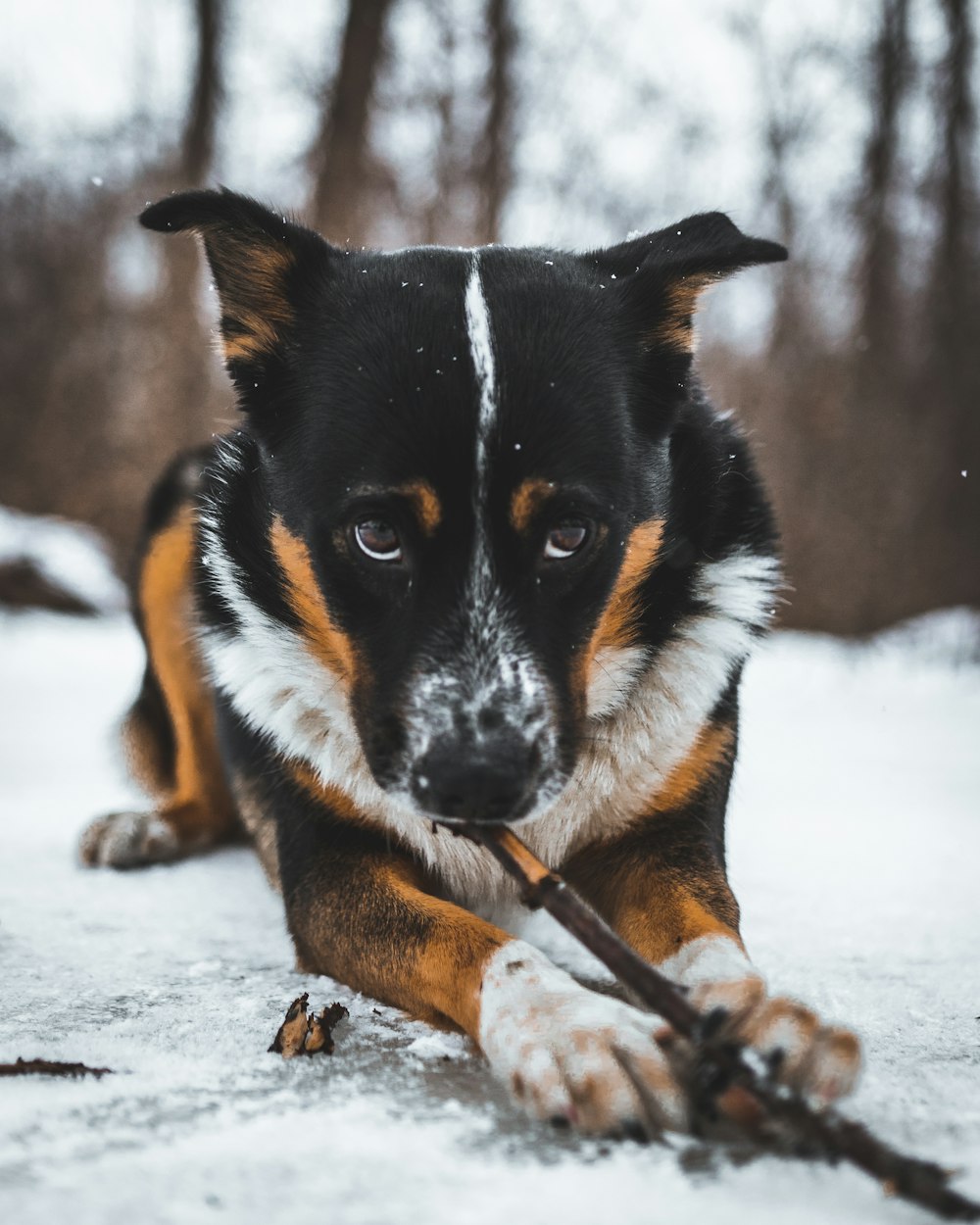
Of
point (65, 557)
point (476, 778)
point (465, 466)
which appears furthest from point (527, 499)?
point (65, 557)

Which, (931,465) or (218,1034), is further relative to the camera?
(931,465)

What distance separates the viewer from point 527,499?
1925 millimetres

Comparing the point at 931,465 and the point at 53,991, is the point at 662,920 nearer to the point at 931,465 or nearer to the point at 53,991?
the point at 53,991

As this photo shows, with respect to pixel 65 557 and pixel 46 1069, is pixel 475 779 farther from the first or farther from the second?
pixel 65 557

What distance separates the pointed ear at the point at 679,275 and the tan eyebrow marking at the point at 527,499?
0.60 meters

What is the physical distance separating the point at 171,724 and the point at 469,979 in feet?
7.52

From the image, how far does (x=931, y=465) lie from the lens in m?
10.5

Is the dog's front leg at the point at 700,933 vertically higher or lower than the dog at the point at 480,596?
lower

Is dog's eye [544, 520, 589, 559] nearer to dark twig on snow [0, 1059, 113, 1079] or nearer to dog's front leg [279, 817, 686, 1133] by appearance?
dog's front leg [279, 817, 686, 1133]

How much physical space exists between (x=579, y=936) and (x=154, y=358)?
11.0 metres

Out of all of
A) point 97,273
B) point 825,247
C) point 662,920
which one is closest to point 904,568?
point 825,247

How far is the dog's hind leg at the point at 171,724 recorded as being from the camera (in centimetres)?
308

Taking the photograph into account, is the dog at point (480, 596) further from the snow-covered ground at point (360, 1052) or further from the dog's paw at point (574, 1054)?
the snow-covered ground at point (360, 1052)

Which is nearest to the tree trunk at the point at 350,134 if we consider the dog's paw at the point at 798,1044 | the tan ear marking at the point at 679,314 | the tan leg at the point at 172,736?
the tan leg at the point at 172,736
